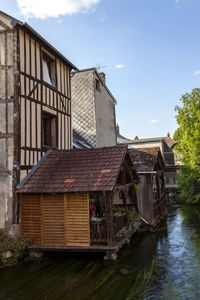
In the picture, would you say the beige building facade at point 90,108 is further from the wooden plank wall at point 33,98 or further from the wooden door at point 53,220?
the wooden door at point 53,220

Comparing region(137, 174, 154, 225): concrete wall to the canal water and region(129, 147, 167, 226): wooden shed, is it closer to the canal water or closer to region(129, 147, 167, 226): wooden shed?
region(129, 147, 167, 226): wooden shed

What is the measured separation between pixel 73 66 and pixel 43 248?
9074 mm

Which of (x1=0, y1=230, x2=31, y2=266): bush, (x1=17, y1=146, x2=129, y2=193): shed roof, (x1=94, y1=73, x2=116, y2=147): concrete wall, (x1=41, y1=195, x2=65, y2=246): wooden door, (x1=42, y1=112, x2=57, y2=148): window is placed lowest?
(x1=0, y1=230, x2=31, y2=266): bush

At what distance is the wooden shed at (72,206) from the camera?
8.23m

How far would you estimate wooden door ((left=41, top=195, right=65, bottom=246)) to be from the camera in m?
8.52

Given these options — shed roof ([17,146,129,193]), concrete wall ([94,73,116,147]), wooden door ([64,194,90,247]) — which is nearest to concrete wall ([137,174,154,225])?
shed roof ([17,146,129,193])

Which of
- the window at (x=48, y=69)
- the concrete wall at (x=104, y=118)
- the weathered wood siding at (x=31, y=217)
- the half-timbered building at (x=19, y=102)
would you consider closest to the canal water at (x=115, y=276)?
the weathered wood siding at (x=31, y=217)

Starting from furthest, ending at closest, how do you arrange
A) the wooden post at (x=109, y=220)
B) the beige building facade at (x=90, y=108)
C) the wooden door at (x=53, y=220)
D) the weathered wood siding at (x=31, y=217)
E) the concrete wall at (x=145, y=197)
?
1. the beige building facade at (x=90, y=108)
2. the concrete wall at (x=145, y=197)
3. the weathered wood siding at (x=31, y=217)
4. the wooden door at (x=53, y=220)
5. the wooden post at (x=109, y=220)

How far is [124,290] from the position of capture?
6184 millimetres

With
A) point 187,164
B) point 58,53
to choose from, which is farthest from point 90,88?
point 187,164

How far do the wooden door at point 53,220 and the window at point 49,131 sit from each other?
3579 millimetres

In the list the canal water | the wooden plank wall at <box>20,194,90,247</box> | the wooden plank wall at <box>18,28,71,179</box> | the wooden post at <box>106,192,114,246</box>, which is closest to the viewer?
the canal water

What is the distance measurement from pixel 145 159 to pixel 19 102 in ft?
25.5

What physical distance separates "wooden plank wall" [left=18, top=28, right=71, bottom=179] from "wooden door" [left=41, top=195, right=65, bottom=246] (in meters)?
1.58
